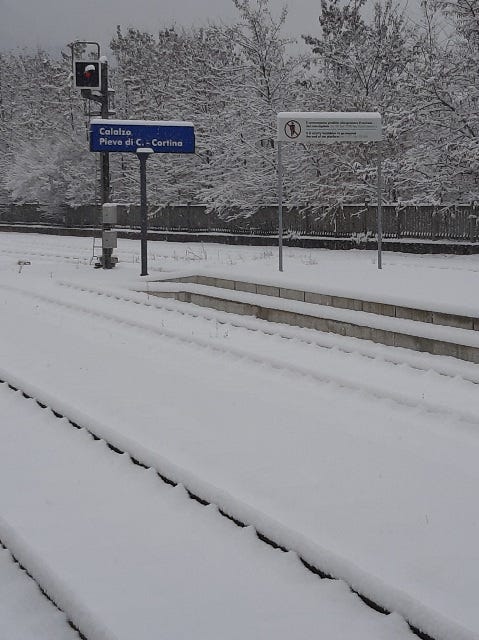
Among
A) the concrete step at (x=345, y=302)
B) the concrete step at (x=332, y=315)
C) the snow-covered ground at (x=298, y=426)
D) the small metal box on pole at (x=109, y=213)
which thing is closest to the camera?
the snow-covered ground at (x=298, y=426)

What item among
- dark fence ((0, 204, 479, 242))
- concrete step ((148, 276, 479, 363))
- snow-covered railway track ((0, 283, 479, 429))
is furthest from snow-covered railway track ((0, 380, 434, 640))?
dark fence ((0, 204, 479, 242))

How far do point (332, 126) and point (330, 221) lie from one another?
1314 centimetres

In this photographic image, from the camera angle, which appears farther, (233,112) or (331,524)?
(233,112)

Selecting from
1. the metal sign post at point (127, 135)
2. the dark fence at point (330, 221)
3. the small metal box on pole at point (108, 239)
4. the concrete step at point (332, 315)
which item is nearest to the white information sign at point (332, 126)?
the metal sign post at point (127, 135)

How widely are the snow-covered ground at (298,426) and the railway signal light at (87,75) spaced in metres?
7.19

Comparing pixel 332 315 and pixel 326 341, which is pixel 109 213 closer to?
pixel 332 315

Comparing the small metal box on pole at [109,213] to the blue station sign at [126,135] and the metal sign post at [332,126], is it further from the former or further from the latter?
the metal sign post at [332,126]

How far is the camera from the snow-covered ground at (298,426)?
4211 millimetres

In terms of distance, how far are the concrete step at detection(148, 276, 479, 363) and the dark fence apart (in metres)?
12.1

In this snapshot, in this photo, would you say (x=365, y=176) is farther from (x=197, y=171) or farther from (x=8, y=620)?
(x=8, y=620)

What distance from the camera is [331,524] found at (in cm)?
459

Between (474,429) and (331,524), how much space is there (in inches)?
93.7

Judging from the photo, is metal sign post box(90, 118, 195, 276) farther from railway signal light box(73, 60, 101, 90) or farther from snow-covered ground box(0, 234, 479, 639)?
snow-covered ground box(0, 234, 479, 639)

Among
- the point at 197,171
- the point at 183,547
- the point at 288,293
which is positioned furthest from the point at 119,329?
the point at 197,171
